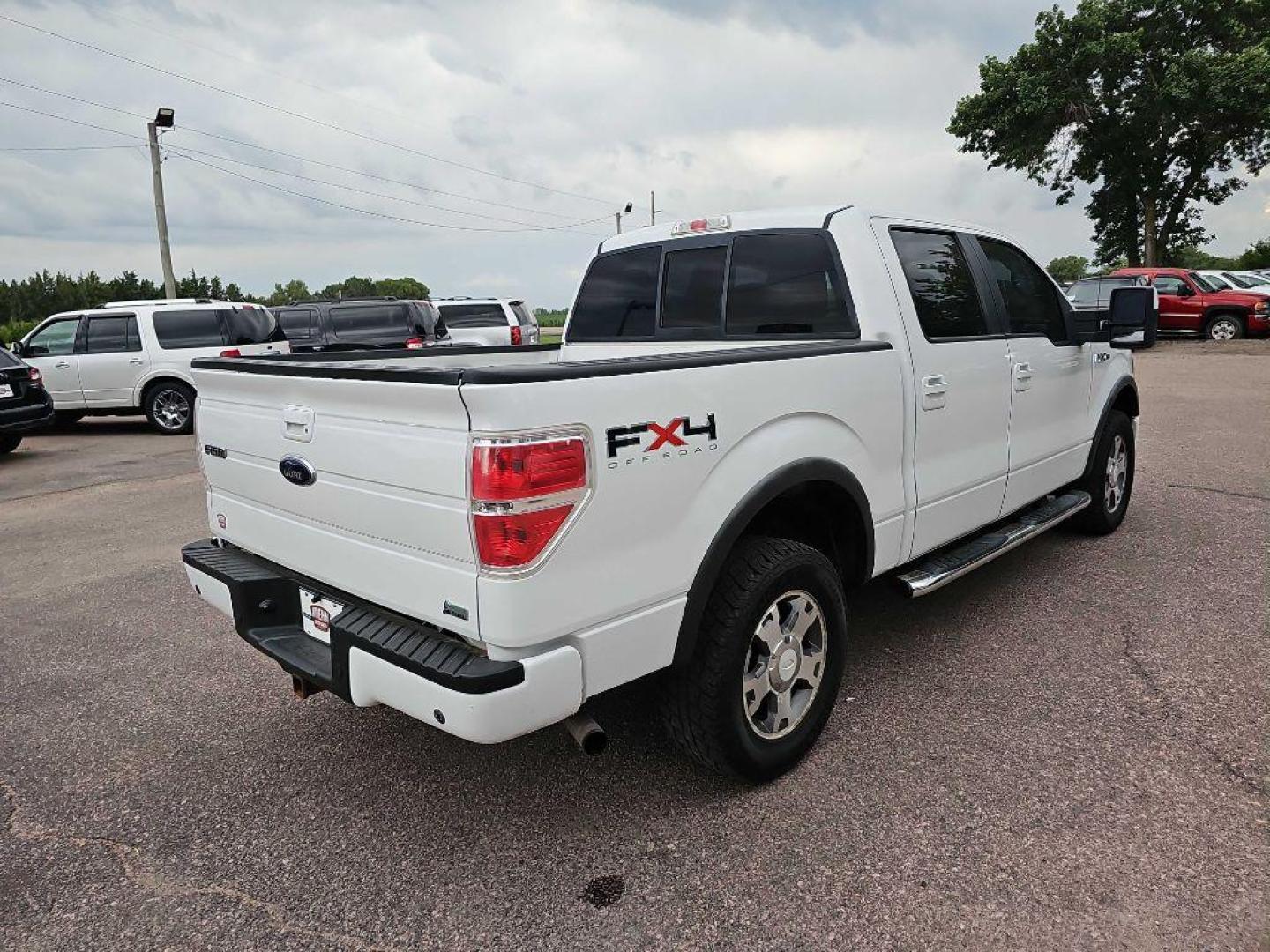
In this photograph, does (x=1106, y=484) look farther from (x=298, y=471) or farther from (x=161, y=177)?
(x=161, y=177)

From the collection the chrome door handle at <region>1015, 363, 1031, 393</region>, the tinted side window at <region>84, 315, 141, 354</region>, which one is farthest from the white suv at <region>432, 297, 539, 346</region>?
the chrome door handle at <region>1015, 363, 1031, 393</region>

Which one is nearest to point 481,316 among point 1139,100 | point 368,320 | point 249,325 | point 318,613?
point 368,320

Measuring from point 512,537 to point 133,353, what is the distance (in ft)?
41.2

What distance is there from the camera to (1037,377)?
167 inches

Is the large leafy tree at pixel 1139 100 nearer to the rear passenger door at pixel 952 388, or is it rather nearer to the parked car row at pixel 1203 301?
the parked car row at pixel 1203 301

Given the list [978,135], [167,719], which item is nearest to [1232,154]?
[978,135]

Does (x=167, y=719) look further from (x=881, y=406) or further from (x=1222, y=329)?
(x=1222, y=329)

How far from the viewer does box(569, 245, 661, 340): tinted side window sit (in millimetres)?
4020

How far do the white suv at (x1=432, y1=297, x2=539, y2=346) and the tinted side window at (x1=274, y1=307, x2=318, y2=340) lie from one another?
11.2 ft

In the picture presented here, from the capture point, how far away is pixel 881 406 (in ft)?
10.2

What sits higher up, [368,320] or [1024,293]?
[368,320]

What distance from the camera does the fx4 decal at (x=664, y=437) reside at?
7.07 feet

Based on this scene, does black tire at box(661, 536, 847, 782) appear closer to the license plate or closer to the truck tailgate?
the truck tailgate

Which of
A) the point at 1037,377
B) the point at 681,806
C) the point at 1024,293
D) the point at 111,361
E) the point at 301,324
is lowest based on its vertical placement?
the point at 681,806
